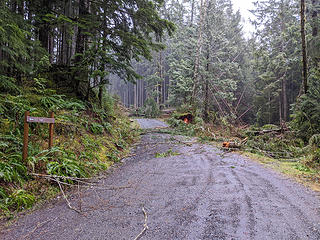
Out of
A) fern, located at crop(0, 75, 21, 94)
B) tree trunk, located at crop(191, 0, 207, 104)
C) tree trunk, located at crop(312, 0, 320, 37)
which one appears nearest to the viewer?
fern, located at crop(0, 75, 21, 94)

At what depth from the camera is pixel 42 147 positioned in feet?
14.4

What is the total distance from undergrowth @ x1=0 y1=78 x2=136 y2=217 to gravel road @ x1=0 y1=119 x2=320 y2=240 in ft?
1.50

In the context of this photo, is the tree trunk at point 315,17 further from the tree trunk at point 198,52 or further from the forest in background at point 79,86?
the tree trunk at point 198,52

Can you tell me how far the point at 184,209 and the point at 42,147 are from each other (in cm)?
351

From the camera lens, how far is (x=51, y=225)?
2.60 meters

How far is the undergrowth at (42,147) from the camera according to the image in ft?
10.7

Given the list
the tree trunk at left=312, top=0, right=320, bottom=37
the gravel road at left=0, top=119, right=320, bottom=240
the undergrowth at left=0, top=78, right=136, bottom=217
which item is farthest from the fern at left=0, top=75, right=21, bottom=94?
the tree trunk at left=312, top=0, right=320, bottom=37

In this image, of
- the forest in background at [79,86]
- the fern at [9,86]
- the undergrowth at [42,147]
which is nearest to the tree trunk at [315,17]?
the forest in background at [79,86]

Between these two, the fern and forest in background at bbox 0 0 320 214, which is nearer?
forest in background at bbox 0 0 320 214

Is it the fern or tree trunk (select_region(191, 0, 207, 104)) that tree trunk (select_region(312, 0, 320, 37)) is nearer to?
tree trunk (select_region(191, 0, 207, 104))

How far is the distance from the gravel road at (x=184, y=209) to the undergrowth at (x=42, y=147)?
46cm

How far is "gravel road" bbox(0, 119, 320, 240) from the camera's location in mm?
2395

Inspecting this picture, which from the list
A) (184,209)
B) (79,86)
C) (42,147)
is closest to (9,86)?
(42,147)

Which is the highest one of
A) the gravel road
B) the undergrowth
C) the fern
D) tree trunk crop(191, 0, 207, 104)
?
tree trunk crop(191, 0, 207, 104)
